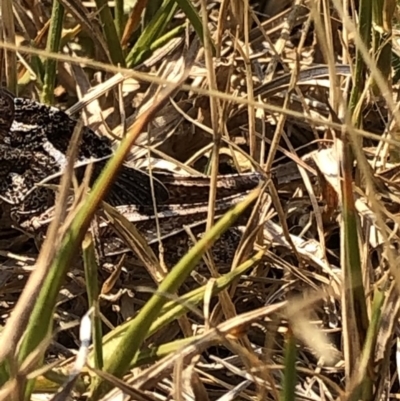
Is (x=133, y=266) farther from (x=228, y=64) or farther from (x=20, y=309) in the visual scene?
(x=20, y=309)

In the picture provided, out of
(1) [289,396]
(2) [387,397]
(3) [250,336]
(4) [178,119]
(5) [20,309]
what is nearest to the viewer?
(5) [20,309]

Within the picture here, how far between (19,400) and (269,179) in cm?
45

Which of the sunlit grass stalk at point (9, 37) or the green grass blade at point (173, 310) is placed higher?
the sunlit grass stalk at point (9, 37)

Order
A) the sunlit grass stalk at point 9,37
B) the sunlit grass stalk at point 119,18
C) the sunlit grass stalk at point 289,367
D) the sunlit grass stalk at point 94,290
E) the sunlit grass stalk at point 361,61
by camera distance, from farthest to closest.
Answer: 1. the sunlit grass stalk at point 119,18
2. the sunlit grass stalk at point 9,37
3. the sunlit grass stalk at point 361,61
4. the sunlit grass stalk at point 94,290
5. the sunlit grass stalk at point 289,367

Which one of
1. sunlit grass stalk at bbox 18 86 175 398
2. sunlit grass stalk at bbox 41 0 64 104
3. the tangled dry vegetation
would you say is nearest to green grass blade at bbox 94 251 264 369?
the tangled dry vegetation

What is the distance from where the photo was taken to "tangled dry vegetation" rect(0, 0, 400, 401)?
30.6 inches

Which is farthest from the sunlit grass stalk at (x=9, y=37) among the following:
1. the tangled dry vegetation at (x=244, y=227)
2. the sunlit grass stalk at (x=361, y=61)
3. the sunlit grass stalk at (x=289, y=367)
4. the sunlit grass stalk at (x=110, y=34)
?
the sunlit grass stalk at (x=289, y=367)

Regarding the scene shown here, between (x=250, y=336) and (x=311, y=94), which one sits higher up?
(x=311, y=94)

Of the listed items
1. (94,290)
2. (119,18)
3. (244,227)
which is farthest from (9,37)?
(94,290)

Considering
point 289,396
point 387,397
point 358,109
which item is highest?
point 358,109

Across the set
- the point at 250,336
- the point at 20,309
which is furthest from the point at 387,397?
the point at 20,309

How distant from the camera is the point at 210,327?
0.78 m

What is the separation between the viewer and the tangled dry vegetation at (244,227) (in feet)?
2.55

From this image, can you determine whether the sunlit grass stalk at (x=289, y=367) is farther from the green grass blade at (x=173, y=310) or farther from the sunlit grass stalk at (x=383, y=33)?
the sunlit grass stalk at (x=383, y=33)
